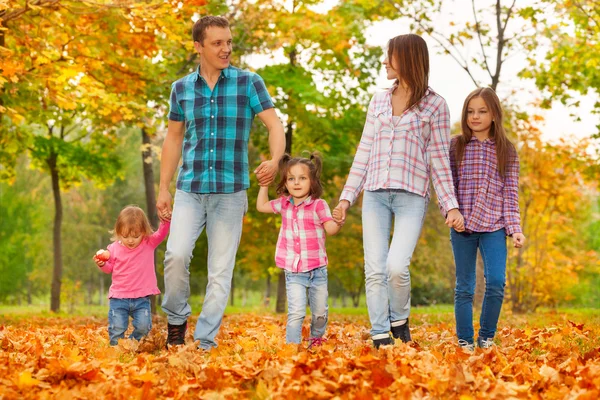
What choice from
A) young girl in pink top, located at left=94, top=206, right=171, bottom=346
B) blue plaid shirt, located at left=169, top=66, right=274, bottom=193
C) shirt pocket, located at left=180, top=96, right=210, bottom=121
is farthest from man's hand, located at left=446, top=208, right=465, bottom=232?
young girl in pink top, located at left=94, top=206, right=171, bottom=346

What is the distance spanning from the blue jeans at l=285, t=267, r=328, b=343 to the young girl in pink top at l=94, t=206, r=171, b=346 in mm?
1399

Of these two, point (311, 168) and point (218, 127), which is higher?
point (218, 127)

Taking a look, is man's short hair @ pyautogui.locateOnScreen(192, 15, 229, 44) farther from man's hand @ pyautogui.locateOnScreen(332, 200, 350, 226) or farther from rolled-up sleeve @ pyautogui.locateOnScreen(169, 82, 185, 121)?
man's hand @ pyautogui.locateOnScreen(332, 200, 350, 226)

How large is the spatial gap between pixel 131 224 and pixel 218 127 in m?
1.38

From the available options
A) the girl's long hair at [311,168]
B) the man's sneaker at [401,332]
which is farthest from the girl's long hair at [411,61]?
the man's sneaker at [401,332]

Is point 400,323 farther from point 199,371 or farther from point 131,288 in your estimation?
point 131,288

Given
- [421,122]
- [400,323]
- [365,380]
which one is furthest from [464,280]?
[365,380]

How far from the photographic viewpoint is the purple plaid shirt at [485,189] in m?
5.88

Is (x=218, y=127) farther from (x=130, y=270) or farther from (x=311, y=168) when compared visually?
(x=130, y=270)

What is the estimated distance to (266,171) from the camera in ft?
17.7

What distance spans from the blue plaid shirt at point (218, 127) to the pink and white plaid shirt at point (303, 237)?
1.57 ft

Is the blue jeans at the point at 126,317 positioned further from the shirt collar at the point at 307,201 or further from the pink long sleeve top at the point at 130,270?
the shirt collar at the point at 307,201

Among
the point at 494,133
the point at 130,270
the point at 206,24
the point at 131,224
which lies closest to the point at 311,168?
the point at 206,24

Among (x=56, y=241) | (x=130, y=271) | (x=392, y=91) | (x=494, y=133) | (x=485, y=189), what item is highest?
(x=392, y=91)
